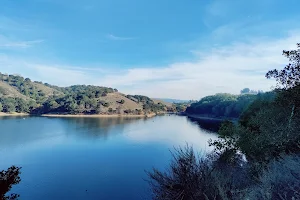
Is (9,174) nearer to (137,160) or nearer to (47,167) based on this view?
(47,167)

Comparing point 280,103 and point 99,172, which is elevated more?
point 280,103

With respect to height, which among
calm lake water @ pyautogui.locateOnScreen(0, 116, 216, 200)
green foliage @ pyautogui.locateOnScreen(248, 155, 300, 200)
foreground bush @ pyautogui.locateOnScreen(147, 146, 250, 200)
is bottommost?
calm lake water @ pyautogui.locateOnScreen(0, 116, 216, 200)

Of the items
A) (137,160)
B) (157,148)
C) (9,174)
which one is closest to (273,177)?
(9,174)

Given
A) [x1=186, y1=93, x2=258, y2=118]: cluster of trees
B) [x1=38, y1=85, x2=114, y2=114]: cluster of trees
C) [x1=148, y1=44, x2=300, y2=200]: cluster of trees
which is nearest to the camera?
[x1=148, y1=44, x2=300, y2=200]: cluster of trees

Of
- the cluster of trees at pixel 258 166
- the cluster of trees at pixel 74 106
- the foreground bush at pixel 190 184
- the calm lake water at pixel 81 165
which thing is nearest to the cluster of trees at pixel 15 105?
the cluster of trees at pixel 74 106

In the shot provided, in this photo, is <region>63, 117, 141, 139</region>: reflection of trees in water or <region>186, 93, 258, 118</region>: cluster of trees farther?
<region>186, 93, 258, 118</region>: cluster of trees

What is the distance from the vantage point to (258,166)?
10984 millimetres

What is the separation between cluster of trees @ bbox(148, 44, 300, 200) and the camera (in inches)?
269

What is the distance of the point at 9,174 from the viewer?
233 inches

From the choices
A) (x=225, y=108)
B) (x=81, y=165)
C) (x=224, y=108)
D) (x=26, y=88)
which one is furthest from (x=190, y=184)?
(x=26, y=88)

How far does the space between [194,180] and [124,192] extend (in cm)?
1104

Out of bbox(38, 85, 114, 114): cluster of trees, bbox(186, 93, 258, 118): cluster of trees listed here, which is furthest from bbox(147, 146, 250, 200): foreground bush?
bbox(38, 85, 114, 114): cluster of trees

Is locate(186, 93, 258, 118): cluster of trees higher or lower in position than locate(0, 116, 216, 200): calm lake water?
higher

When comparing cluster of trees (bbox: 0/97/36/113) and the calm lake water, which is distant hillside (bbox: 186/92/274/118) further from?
cluster of trees (bbox: 0/97/36/113)
